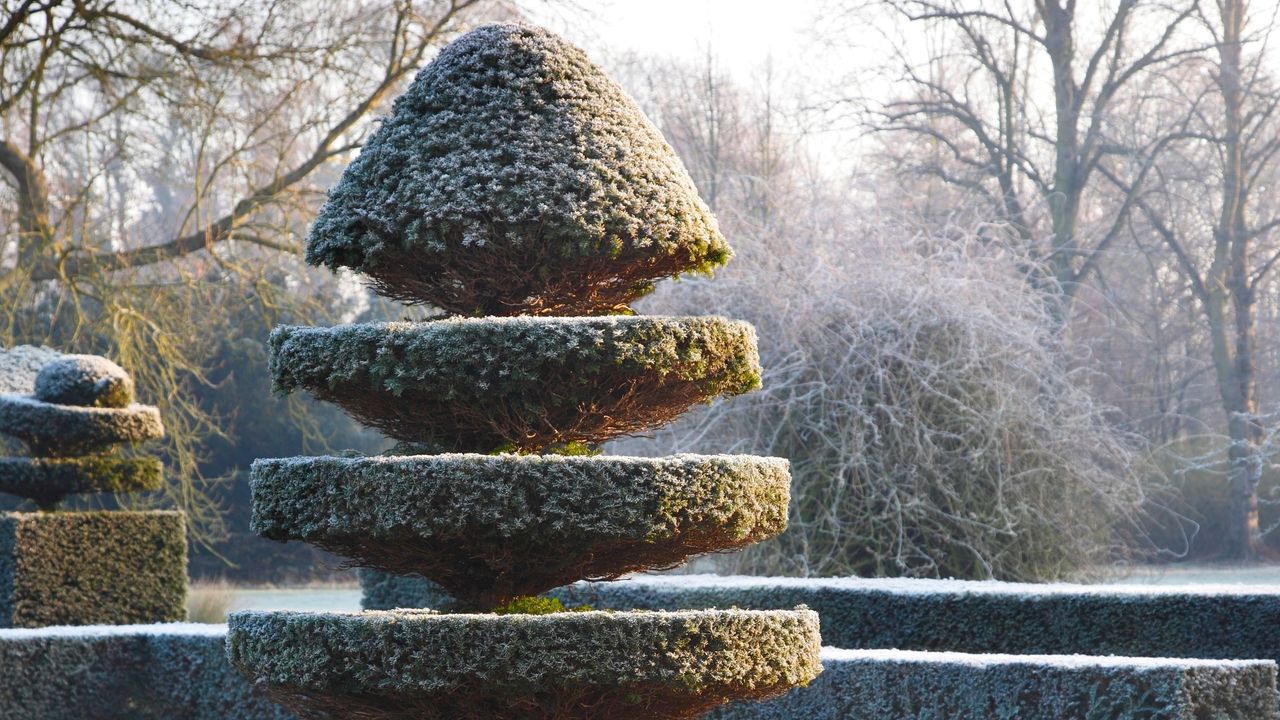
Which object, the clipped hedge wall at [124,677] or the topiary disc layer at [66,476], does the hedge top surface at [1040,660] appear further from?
the topiary disc layer at [66,476]

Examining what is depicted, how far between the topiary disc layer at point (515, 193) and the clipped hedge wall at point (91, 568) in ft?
20.8

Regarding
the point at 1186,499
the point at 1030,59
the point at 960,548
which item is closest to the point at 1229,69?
the point at 1030,59

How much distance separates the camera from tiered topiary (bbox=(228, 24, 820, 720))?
3553 mm

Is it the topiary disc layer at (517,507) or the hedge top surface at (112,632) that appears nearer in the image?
the topiary disc layer at (517,507)

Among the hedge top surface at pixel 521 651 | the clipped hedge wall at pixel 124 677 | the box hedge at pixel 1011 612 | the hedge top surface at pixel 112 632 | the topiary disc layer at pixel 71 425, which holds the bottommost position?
the clipped hedge wall at pixel 124 677

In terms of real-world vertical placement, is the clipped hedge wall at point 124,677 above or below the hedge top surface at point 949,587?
below

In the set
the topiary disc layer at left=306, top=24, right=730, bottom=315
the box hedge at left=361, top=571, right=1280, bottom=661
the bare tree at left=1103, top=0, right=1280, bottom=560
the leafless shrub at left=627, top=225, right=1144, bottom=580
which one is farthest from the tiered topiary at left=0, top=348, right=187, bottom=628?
the bare tree at left=1103, top=0, right=1280, bottom=560

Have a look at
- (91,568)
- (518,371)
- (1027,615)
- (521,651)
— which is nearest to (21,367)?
(91,568)

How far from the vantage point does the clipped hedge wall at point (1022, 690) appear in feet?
17.2

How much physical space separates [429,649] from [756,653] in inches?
34.3

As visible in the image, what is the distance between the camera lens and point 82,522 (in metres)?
9.59

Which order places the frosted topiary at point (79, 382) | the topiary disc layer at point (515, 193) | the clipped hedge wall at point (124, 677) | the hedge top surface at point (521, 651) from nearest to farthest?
the hedge top surface at point (521, 651) → the topiary disc layer at point (515, 193) → the clipped hedge wall at point (124, 677) → the frosted topiary at point (79, 382)

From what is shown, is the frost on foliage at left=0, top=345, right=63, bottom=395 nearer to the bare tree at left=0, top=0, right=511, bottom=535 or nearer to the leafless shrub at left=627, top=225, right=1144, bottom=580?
the bare tree at left=0, top=0, right=511, bottom=535

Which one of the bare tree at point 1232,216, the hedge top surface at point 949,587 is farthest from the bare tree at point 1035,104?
the hedge top surface at point 949,587
